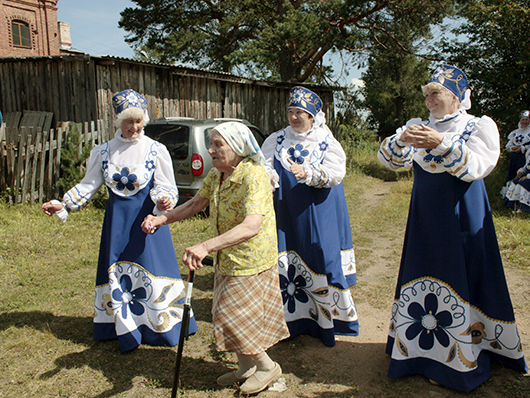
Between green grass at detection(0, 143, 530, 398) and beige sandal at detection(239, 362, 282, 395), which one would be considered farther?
green grass at detection(0, 143, 530, 398)

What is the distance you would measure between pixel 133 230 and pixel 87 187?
541mm

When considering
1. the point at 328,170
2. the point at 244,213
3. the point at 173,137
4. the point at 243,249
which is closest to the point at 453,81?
the point at 328,170

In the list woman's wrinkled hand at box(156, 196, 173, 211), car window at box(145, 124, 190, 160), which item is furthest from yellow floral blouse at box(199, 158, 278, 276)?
car window at box(145, 124, 190, 160)

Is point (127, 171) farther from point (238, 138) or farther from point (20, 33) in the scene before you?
point (20, 33)

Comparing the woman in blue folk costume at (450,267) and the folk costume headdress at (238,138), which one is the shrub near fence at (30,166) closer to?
the folk costume headdress at (238,138)

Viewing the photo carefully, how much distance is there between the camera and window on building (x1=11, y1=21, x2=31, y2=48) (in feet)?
85.6

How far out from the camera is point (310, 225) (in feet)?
11.4

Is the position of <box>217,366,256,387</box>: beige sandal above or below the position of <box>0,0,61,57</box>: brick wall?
below

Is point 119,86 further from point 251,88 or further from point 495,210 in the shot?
point 495,210

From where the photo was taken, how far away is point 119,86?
9.52 metres

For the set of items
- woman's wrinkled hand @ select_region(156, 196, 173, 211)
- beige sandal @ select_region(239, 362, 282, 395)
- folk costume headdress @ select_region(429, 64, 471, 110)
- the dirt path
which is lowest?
the dirt path

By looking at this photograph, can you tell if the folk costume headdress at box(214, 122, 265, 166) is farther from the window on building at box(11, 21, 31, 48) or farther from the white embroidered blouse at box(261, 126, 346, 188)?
the window on building at box(11, 21, 31, 48)

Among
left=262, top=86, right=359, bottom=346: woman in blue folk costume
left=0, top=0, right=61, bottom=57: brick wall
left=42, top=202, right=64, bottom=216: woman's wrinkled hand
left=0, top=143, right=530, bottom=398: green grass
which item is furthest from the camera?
left=0, top=0, right=61, bottom=57: brick wall

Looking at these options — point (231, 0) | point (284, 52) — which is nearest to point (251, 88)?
point (284, 52)
